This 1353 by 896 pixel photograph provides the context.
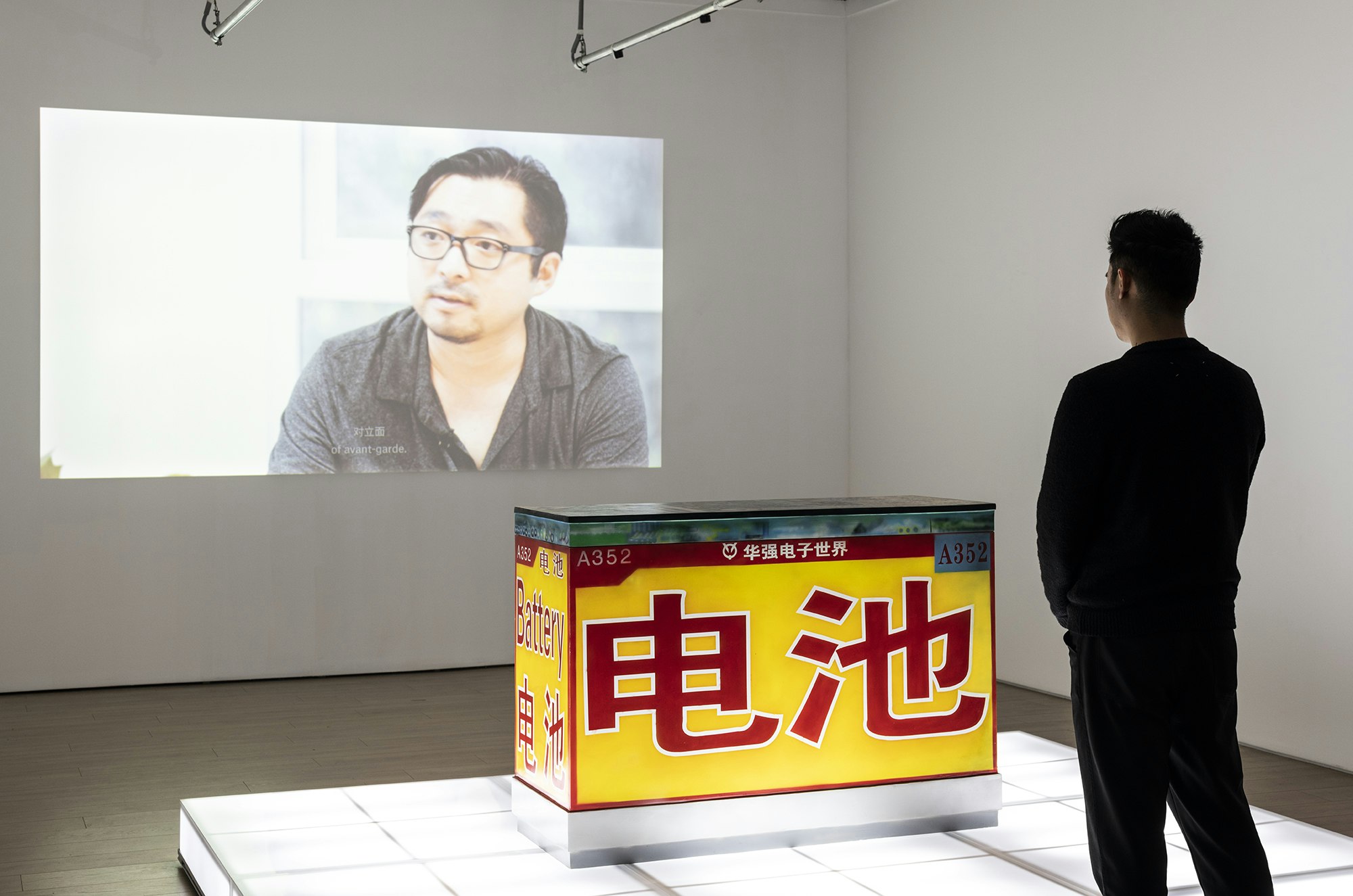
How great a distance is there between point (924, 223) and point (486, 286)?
7.94ft

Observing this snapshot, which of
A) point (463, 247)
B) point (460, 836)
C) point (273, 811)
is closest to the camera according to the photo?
point (460, 836)

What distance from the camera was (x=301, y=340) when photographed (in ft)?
23.9

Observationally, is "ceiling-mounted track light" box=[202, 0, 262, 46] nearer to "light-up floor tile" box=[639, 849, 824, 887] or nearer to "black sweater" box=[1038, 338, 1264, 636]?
"light-up floor tile" box=[639, 849, 824, 887]

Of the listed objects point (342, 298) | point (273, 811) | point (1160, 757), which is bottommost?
point (273, 811)

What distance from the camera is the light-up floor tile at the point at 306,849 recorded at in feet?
12.2

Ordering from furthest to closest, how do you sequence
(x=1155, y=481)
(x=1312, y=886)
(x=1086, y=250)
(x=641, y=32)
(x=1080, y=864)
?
1. (x=641, y=32)
2. (x=1086, y=250)
3. (x=1080, y=864)
4. (x=1312, y=886)
5. (x=1155, y=481)

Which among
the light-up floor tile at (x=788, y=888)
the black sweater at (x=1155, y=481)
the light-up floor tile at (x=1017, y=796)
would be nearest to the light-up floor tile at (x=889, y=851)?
the light-up floor tile at (x=788, y=888)

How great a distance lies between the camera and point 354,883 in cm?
358

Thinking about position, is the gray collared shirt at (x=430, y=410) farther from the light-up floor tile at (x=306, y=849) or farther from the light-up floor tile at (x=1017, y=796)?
the light-up floor tile at (x=1017, y=796)

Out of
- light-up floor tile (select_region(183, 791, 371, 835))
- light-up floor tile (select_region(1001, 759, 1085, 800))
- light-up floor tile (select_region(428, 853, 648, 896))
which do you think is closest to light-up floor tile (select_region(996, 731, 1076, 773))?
light-up floor tile (select_region(1001, 759, 1085, 800))

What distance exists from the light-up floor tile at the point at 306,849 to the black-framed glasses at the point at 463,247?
13.0ft

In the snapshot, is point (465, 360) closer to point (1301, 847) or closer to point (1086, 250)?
point (1086, 250)

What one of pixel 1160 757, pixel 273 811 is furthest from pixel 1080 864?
pixel 273 811

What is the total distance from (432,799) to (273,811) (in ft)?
1.57
